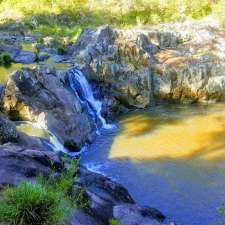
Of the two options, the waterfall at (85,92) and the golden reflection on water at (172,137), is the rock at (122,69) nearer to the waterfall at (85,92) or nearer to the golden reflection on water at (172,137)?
the waterfall at (85,92)

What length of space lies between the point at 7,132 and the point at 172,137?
35.8 feet

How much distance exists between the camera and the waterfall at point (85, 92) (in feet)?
105

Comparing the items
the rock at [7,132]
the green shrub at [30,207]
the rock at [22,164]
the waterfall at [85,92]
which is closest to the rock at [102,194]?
the rock at [22,164]

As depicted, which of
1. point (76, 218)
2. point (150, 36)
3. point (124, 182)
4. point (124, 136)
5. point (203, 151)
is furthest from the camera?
point (150, 36)

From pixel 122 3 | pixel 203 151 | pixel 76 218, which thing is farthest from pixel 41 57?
pixel 122 3

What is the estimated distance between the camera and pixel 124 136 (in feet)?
90.8

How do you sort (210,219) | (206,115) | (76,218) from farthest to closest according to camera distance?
(206,115) → (210,219) → (76,218)

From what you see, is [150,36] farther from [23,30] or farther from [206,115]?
[23,30]

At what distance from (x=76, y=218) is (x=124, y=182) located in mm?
8223

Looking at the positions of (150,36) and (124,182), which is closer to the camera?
(124,182)

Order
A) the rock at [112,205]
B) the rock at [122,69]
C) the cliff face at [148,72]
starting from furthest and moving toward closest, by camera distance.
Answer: the cliff face at [148,72]
the rock at [122,69]
the rock at [112,205]

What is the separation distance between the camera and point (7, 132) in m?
20.6

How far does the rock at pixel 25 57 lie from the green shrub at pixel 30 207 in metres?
31.8

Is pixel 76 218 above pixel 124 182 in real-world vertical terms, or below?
above
